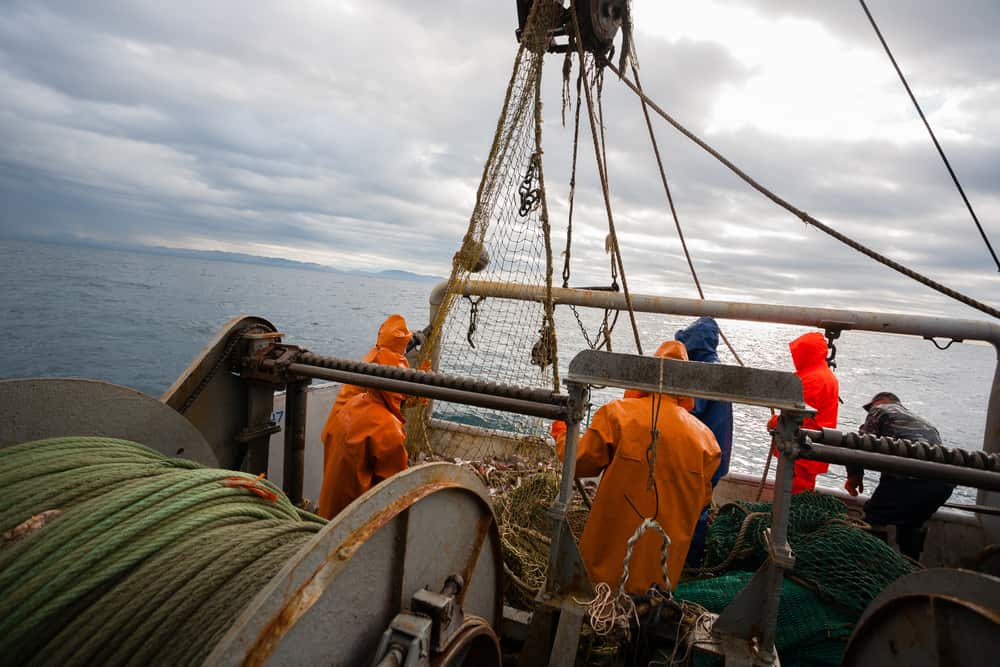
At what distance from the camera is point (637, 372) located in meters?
1.93

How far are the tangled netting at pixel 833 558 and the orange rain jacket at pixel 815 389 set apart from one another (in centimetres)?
123

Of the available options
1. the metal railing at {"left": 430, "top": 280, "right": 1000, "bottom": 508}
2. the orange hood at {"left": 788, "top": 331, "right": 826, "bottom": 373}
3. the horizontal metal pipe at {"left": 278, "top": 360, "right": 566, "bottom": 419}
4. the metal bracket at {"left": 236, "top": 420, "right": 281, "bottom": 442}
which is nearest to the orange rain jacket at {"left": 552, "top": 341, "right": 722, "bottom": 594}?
the horizontal metal pipe at {"left": 278, "top": 360, "right": 566, "bottom": 419}

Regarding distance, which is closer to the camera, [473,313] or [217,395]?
[217,395]

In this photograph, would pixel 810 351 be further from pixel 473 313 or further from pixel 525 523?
pixel 473 313

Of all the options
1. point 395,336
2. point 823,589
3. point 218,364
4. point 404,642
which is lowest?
point 823,589

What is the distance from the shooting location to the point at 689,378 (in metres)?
1.86

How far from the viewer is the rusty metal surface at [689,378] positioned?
1716 millimetres

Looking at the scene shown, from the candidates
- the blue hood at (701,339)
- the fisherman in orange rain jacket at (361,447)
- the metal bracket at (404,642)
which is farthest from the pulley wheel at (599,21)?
the metal bracket at (404,642)

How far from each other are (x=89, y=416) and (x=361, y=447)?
1672mm

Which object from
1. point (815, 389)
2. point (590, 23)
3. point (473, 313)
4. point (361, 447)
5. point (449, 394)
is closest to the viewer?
point (449, 394)

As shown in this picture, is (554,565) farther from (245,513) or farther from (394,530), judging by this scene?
(245,513)

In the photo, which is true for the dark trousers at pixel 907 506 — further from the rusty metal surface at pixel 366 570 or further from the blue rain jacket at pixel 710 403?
the rusty metal surface at pixel 366 570

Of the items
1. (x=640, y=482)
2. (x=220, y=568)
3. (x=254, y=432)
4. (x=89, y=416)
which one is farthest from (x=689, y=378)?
(x=254, y=432)

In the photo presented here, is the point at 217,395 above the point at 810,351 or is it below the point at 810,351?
below
